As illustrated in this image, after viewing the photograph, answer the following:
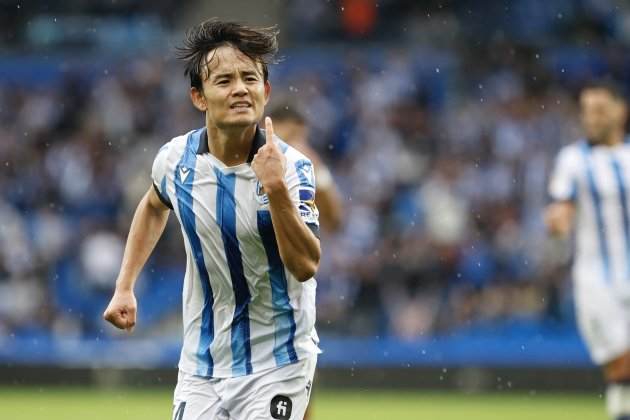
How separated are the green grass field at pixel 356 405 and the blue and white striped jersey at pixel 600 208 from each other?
2.58 metres

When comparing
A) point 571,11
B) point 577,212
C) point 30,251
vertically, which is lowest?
point 577,212

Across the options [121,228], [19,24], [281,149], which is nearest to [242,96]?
[281,149]

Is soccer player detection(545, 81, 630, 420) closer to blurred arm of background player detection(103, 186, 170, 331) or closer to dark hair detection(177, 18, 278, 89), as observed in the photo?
blurred arm of background player detection(103, 186, 170, 331)

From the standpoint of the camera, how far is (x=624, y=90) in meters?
16.2

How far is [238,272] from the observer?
4.86 m

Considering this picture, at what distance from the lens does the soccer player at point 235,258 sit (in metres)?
4.77

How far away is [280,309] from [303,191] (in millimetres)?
435

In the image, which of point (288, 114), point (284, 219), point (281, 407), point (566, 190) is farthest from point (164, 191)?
point (566, 190)

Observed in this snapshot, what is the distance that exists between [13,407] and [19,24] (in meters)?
7.92

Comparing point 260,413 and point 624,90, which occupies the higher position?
point 624,90

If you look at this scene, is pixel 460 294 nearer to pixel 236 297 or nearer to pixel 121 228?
pixel 121 228

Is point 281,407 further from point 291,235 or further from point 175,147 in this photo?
point 175,147

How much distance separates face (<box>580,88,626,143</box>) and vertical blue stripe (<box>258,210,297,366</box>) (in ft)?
12.7

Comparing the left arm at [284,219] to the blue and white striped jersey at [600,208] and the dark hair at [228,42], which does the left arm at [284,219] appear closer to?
the dark hair at [228,42]
